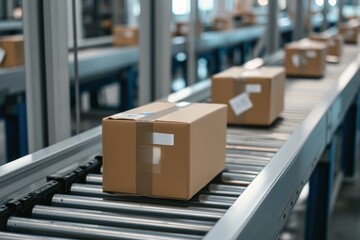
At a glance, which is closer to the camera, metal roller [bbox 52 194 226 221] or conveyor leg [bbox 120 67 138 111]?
metal roller [bbox 52 194 226 221]

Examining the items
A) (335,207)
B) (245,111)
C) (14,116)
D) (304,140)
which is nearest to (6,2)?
(14,116)

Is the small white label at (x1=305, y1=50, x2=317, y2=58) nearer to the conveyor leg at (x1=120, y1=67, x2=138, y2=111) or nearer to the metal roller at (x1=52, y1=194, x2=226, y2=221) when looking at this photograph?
the conveyor leg at (x1=120, y1=67, x2=138, y2=111)

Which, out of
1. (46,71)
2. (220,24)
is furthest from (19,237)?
(220,24)

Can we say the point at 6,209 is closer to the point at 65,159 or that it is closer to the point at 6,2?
the point at 65,159

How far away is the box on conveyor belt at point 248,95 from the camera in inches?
103

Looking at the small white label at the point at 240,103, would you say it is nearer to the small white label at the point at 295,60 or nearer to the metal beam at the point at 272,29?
the small white label at the point at 295,60

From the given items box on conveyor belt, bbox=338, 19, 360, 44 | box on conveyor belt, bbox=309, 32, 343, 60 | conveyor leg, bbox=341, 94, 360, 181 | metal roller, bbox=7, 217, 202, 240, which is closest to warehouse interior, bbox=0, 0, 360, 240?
metal roller, bbox=7, 217, 202, 240

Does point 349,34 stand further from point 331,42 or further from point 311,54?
point 311,54

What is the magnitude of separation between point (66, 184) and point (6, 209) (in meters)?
0.27

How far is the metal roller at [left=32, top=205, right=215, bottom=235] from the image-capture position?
58.0 inches

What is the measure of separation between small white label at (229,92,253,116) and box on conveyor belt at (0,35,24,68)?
1.74 m

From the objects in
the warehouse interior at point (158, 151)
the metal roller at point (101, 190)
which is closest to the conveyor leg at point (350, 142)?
the warehouse interior at point (158, 151)

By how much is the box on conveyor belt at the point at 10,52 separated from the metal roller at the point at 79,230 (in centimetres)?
241

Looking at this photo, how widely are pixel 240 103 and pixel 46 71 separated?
2.94ft
